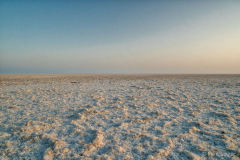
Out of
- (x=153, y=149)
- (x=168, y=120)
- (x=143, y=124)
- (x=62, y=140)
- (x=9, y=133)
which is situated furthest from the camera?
(x=168, y=120)

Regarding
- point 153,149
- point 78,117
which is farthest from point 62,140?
point 153,149

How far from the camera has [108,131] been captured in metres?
2.73

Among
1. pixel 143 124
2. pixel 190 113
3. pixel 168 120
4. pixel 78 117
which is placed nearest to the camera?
pixel 143 124

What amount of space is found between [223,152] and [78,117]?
3208 millimetres

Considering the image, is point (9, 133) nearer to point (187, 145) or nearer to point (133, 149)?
point (133, 149)

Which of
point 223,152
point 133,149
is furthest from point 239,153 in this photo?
point 133,149

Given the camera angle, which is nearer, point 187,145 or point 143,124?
point 187,145

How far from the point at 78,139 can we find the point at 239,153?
2698 mm

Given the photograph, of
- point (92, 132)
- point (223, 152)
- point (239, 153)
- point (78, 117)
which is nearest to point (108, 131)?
point (92, 132)

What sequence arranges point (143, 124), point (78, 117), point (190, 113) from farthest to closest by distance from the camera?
point (190, 113) → point (78, 117) → point (143, 124)

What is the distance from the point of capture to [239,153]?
194 cm

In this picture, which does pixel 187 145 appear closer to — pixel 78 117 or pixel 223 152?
pixel 223 152

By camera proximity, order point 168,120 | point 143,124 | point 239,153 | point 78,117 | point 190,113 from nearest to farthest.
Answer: point 239,153 < point 143,124 < point 168,120 < point 78,117 < point 190,113

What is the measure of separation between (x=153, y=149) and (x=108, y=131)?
1.03m
